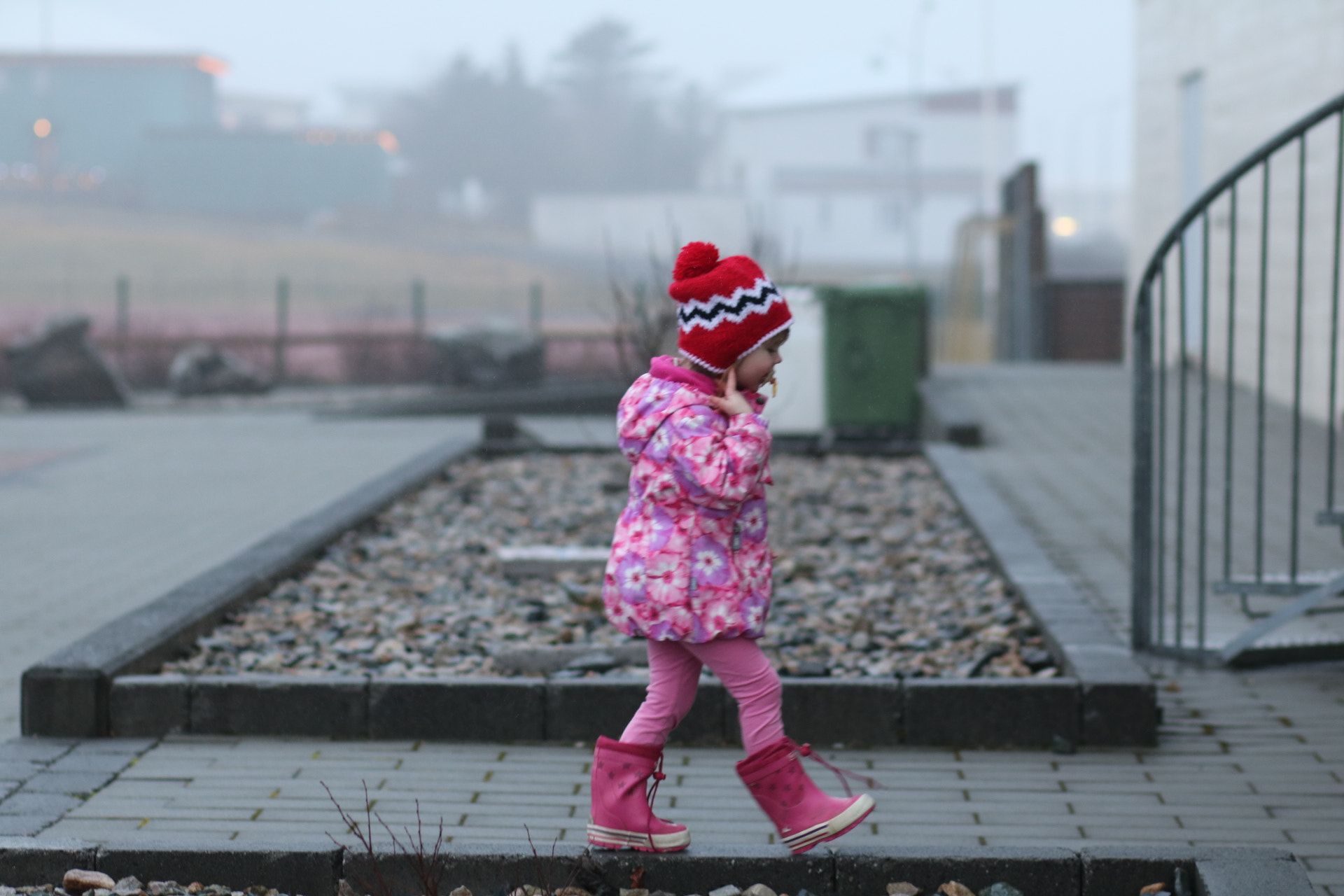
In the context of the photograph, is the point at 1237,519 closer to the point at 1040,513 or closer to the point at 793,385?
the point at 1040,513

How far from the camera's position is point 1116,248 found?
64188 millimetres

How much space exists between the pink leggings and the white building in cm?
5734

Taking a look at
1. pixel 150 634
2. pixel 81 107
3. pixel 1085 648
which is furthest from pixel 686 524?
pixel 81 107

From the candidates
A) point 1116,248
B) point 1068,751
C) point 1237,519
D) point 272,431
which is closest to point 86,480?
point 272,431

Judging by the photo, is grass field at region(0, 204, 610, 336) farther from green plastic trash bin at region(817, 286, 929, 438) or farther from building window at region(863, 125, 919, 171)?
green plastic trash bin at region(817, 286, 929, 438)

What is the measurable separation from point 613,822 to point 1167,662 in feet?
9.38

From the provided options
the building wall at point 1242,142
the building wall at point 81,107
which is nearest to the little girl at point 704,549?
the building wall at point 1242,142

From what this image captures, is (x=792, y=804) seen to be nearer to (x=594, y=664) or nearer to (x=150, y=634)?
(x=594, y=664)

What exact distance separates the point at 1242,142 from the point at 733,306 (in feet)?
43.5

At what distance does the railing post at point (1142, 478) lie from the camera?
221 inches

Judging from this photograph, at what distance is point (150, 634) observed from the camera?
535 cm

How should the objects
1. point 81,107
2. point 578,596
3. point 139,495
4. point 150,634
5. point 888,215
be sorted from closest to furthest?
point 150,634, point 578,596, point 139,495, point 888,215, point 81,107

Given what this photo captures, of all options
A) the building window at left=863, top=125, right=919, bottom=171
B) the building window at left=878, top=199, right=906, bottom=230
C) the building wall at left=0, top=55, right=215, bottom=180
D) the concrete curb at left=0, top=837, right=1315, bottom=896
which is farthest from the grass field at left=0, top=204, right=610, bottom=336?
the concrete curb at left=0, top=837, right=1315, bottom=896

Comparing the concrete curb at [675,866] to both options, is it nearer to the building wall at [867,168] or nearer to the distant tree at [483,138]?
the building wall at [867,168]
